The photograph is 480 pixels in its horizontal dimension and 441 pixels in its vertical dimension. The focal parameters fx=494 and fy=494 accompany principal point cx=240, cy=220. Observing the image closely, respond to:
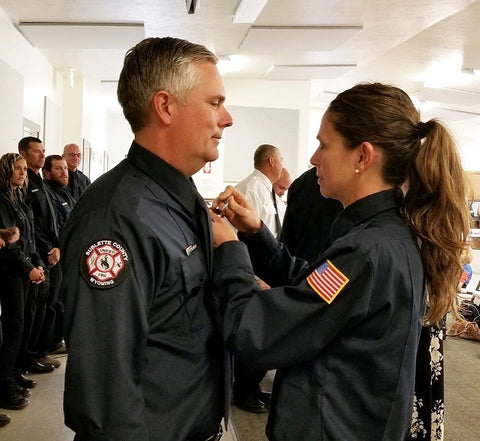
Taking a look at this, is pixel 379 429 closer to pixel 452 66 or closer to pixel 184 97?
pixel 184 97

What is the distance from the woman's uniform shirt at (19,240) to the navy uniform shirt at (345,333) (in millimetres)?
2624

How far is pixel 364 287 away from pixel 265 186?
2.69 metres

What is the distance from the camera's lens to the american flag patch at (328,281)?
41.6 inches

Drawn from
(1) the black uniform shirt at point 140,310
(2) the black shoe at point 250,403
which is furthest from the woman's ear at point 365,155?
Result: (2) the black shoe at point 250,403

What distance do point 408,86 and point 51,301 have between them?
22.3 feet

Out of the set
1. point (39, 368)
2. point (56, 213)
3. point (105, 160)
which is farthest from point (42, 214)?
point (105, 160)

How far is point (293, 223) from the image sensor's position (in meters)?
2.88

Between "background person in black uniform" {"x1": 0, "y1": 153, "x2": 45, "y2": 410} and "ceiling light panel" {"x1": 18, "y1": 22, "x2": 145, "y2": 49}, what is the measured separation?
2351 millimetres

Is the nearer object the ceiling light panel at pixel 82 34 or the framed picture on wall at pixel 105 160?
the ceiling light panel at pixel 82 34

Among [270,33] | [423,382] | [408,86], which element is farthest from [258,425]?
[408,86]

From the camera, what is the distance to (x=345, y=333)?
111cm

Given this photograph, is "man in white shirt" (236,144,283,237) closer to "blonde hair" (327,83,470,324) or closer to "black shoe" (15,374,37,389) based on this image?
"black shoe" (15,374,37,389)

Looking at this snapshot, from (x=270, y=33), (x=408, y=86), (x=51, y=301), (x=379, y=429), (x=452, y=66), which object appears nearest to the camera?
(x=379, y=429)

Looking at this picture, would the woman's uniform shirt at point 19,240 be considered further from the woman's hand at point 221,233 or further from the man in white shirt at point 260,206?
the woman's hand at point 221,233
